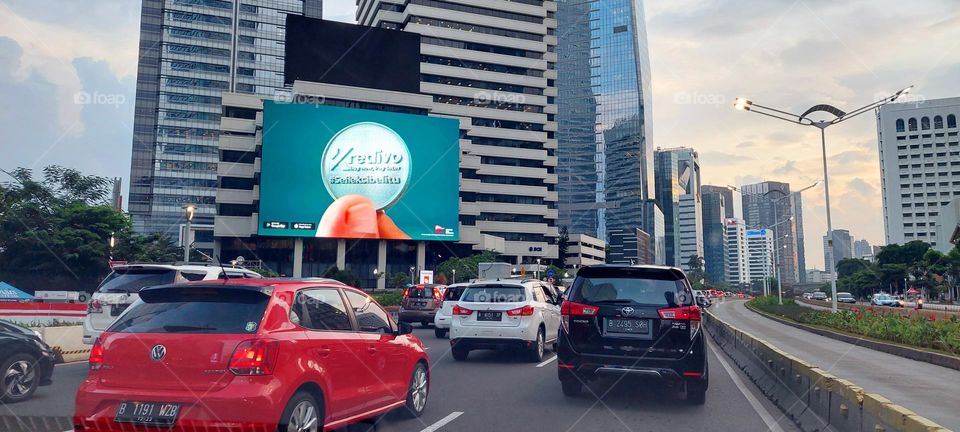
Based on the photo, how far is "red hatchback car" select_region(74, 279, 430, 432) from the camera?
16.0 ft

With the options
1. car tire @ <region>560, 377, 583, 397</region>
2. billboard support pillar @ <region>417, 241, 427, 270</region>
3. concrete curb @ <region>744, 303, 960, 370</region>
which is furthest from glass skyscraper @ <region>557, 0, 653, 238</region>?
car tire @ <region>560, 377, 583, 397</region>

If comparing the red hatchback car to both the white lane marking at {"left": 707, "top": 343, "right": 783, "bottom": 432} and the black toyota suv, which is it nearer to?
the black toyota suv

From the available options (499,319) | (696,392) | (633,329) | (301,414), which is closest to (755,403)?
(696,392)

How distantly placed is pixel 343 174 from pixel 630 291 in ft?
193

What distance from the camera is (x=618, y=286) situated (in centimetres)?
883

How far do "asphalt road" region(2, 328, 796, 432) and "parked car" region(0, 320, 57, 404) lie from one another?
206 mm

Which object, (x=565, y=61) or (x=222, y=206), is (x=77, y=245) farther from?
(x=565, y=61)

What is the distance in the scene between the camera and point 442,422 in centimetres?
731

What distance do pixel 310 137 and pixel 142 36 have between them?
7894cm

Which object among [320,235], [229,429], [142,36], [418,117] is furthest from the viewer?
[142,36]

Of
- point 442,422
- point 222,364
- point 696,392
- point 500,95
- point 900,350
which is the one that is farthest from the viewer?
point 500,95

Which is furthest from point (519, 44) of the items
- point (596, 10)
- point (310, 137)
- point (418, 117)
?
point (596, 10)

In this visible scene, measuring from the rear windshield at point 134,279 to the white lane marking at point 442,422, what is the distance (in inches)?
235

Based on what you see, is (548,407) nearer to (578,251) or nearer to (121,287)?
(121,287)
